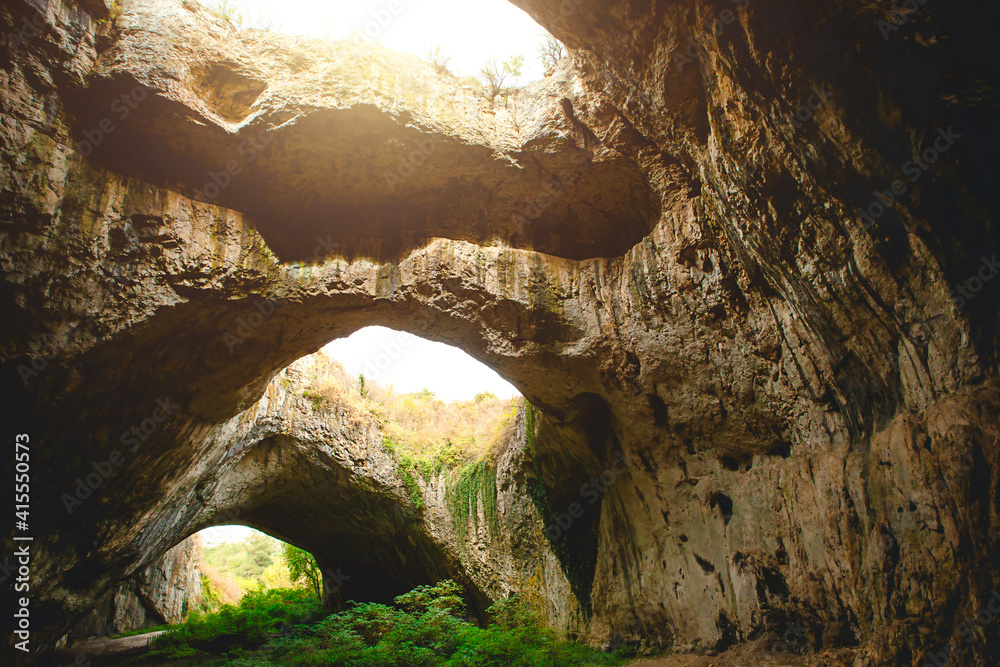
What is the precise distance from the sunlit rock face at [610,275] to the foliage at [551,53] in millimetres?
485

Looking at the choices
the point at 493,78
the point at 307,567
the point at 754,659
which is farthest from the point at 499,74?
the point at 307,567

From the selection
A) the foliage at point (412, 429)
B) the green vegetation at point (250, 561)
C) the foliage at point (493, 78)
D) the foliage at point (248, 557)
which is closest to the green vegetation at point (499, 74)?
the foliage at point (493, 78)

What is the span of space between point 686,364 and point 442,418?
9592 millimetres

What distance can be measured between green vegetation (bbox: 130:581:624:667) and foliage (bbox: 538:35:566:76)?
789 centimetres

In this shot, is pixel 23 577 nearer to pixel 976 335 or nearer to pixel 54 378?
pixel 54 378

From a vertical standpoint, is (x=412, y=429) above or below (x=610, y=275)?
below

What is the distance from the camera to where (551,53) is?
697 centimetres

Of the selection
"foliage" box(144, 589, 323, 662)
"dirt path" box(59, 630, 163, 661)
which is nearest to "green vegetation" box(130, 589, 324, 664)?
"foliage" box(144, 589, 323, 662)

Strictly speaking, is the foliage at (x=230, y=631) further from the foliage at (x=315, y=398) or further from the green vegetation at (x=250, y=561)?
the green vegetation at (x=250, y=561)

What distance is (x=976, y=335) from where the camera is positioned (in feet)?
10.2

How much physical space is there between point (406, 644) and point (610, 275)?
234 inches

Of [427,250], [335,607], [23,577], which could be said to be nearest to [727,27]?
[427,250]

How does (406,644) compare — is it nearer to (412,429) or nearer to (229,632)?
(229,632)

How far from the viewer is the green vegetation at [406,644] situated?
645 centimetres
